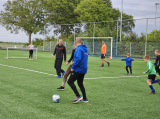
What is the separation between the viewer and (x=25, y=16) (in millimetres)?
61594

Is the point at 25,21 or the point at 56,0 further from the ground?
the point at 56,0

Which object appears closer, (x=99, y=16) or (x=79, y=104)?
(x=79, y=104)

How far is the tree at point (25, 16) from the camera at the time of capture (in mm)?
60531

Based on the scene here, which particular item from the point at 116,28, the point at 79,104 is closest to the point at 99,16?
the point at 116,28

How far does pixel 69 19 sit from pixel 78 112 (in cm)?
5709

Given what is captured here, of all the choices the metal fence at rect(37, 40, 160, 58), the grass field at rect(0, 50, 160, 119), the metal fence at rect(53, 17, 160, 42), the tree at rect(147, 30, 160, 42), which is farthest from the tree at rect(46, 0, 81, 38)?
the grass field at rect(0, 50, 160, 119)

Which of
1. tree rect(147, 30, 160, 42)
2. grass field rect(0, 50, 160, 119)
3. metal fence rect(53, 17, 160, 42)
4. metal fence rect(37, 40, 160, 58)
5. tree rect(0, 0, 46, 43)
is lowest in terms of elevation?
grass field rect(0, 50, 160, 119)

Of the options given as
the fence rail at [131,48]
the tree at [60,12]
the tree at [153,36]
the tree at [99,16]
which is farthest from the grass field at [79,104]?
the tree at [60,12]

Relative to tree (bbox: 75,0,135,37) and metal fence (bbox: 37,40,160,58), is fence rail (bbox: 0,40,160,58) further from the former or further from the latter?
tree (bbox: 75,0,135,37)

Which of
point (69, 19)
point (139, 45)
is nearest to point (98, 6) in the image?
point (69, 19)

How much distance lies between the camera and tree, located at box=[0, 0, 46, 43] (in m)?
60.5

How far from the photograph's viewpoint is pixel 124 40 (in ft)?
109

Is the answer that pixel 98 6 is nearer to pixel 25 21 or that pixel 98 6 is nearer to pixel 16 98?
pixel 25 21

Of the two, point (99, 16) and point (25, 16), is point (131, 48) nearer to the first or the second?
point (99, 16)
